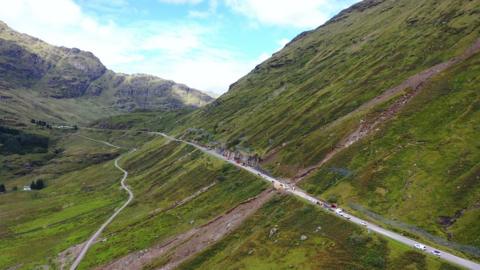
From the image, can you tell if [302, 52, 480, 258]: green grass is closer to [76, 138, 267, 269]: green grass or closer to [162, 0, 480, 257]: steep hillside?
[162, 0, 480, 257]: steep hillside

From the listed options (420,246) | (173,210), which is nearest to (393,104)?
(420,246)

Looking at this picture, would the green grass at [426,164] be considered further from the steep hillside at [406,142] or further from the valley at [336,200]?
the valley at [336,200]

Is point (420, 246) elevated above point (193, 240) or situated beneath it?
elevated above

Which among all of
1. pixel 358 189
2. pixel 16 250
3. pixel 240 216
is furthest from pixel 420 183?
pixel 16 250

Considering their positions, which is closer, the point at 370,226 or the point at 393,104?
the point at 370,226

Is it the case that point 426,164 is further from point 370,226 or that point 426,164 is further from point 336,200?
point 370,226

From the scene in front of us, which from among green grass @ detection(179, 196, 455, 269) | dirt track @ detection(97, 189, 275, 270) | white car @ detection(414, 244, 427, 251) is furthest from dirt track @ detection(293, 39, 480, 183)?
white car @ detection(414, 244, 427, 251)

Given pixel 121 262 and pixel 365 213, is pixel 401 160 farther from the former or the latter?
pixel 121 262
